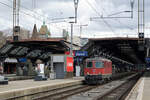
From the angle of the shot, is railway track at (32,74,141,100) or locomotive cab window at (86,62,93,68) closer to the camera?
railway track at (32,74,141,100)

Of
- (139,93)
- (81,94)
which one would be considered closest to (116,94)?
(81,94)

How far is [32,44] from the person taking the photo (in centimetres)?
4150

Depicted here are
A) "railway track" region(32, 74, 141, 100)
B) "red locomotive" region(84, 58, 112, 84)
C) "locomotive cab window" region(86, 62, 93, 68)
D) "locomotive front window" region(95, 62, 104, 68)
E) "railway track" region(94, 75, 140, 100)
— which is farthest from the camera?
"locomotive cab window" region(86, 62, 93, 68)

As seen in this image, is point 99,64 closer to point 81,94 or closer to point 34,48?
point 81,94

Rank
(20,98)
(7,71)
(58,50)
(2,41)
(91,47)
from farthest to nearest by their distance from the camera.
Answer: (2,41), (7,71), (91,47), (58,50), (20,98)

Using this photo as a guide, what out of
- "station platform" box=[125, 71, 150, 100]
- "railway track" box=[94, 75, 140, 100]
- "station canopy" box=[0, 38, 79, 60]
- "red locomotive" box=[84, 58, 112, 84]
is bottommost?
"railway track" box=[94, 75, 140, 100]

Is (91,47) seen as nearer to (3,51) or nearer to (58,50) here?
(58,50)

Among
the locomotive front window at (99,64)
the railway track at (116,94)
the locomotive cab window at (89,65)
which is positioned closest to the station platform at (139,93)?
the railway track at (116,94)

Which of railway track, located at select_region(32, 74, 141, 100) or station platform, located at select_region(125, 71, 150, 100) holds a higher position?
station platform, located at select_region(125, 71, 150, 100)

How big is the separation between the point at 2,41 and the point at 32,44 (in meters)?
35.4

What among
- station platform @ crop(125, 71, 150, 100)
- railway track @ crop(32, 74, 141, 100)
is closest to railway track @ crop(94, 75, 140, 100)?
railway track @ crop(32, 74, 141, 100)

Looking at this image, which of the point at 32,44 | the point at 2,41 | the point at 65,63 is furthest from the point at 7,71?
the point at 65,63

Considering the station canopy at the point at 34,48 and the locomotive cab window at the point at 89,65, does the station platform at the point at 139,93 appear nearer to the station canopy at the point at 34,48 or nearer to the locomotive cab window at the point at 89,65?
the locomotive cab window at the point at 89,65

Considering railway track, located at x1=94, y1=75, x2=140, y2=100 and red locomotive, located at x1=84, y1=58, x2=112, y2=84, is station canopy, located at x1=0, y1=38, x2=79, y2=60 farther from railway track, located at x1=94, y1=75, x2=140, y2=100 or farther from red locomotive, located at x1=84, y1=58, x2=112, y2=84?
railway track, located at x1=94, y1=75, x2=140, y2=100
